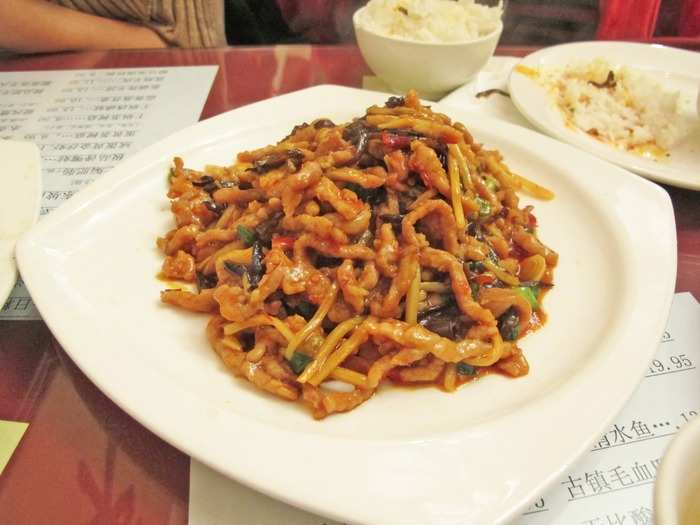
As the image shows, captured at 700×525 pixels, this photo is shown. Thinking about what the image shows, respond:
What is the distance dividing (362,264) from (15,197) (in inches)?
48.7

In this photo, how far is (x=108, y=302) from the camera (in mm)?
1553

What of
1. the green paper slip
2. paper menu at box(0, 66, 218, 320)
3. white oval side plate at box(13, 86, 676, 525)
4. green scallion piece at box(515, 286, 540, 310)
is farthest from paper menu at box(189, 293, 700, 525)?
paper menu at box(0, 66, 218, 320)

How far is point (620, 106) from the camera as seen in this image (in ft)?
8.61

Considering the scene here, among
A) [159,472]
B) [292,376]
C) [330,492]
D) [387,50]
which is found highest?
[387,50]

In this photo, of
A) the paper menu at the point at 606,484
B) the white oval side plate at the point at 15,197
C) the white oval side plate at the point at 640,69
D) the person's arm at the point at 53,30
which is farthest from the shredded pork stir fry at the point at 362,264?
the person's arm at the point at 53,30

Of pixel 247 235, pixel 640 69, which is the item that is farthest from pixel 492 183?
pixel 640 69

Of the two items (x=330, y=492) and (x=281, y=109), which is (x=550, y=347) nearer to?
(x=330, y=492)

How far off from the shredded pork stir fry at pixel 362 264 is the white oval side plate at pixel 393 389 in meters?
0.07

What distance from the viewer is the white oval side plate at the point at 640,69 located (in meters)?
2.13

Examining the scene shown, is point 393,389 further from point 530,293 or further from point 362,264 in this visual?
point 530,293

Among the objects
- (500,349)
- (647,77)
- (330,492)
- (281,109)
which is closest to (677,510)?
(330,492)

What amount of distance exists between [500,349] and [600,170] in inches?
39.5

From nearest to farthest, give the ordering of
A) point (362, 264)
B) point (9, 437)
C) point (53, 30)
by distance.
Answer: point (9, 437)
point (362, 264)
point (53, 30)

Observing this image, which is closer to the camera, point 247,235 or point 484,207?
point 247,235
